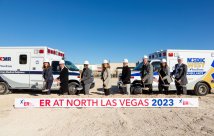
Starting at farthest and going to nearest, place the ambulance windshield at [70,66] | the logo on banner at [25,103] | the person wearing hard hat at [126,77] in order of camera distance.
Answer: the ambulance windshield at [70,66] < the person wearing hard hat at [126,77] < the logo on banner at [25,103]

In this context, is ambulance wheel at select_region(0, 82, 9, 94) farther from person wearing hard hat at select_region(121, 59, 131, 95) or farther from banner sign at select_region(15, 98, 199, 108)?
person wearing hard hat at select_region(121, 59, 131, 95)

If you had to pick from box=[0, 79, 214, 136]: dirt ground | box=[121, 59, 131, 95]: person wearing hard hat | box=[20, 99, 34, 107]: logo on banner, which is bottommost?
box=[0, 79, 214, 136]: dirt ground

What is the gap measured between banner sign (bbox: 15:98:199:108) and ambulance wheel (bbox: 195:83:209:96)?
4.66 m

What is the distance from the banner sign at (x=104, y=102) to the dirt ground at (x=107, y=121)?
19 centimetres

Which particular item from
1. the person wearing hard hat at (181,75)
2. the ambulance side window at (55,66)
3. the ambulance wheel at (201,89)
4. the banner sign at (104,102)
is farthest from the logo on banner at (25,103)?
the ambulance wheel at (201,89)

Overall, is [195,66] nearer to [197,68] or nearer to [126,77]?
[197,68]

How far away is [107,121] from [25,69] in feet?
25.3

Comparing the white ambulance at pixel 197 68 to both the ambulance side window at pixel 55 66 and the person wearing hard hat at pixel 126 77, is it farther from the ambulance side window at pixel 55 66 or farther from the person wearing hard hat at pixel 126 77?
the ambulance side window at pixel 55 66

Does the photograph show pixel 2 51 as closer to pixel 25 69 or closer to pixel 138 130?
pixel 25 69

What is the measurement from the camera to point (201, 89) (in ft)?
40.6

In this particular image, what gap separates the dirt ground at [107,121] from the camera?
17.9 ft

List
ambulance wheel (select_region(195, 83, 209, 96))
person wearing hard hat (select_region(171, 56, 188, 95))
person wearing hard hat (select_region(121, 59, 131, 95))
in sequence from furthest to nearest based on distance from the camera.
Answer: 1. ambulance wheel (select_region(195, 83, 209, 96))
2. person wearing hard hat (select_region(121, 59, 131, 95))
3. person wearing hard hat (select_region(171, 56, 188, 95))

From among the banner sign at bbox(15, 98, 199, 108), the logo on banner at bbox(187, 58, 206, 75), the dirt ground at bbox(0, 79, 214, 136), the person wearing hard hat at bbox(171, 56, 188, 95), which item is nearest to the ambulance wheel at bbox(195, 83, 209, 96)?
the logo on banner at bbox(187, 58, 206, 75)

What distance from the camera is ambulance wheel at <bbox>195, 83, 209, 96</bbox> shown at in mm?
12305
